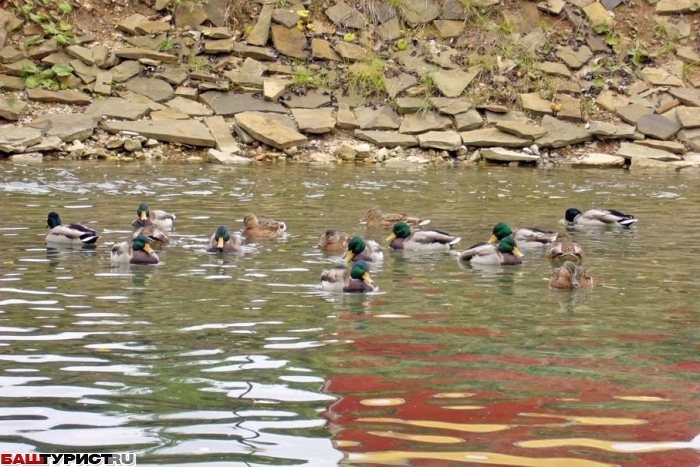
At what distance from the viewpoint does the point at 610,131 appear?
1060 inches

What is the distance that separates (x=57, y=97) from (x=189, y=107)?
2.92 meters

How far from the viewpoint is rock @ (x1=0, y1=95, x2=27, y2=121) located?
25.5 metres

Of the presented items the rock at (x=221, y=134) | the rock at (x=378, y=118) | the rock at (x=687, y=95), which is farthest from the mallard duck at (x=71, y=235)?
the rock at (x=687, y=95)

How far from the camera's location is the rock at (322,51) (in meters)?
29.1

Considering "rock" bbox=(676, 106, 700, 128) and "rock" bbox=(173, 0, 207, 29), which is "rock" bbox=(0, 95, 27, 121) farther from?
"rock" bbox=(676, 106, 700, 128)

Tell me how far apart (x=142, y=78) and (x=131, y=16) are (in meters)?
2.71

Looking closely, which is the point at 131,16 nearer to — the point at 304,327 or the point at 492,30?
the point at 492,30

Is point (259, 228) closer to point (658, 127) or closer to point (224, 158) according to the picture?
point (224, 158)

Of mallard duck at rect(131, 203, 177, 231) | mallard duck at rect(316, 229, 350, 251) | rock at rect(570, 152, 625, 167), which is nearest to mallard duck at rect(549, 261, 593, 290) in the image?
mallard duck at rect(316, 229, 350, 251)

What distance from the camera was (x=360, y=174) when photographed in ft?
77.0

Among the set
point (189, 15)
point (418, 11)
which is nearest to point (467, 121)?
point (418, 11)

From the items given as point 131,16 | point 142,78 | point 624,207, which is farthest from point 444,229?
point 131,16

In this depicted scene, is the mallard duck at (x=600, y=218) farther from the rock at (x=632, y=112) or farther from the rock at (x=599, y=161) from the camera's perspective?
the rock at (x=632, y=112)

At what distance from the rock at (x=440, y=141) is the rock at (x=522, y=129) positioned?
1.12 m
